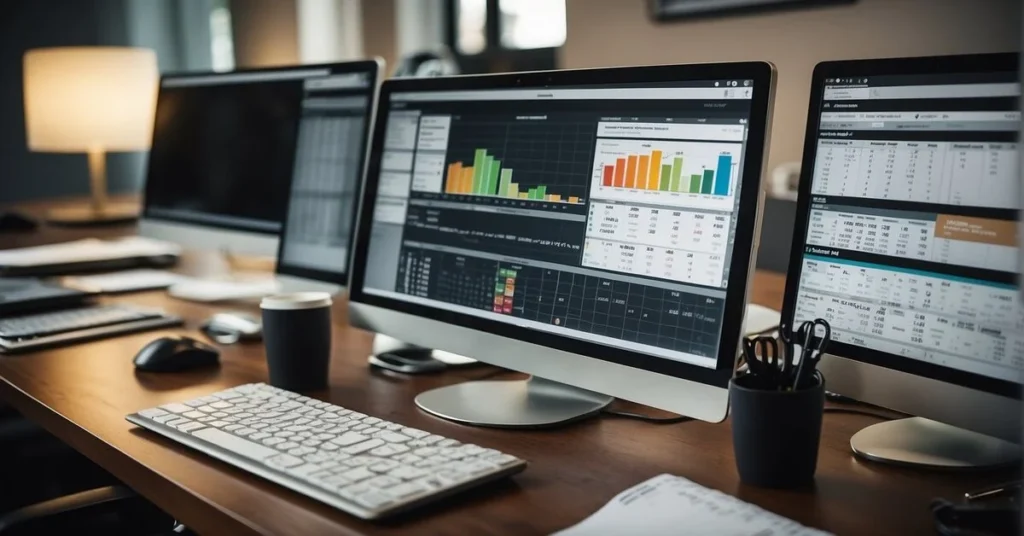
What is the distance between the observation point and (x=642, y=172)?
988 mm

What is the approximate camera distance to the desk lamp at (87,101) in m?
2.78

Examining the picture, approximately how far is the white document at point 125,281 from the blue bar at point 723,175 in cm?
128

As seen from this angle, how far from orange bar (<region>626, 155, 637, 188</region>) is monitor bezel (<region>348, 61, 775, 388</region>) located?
3.3 inches

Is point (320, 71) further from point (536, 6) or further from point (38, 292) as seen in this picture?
point (536, 6)

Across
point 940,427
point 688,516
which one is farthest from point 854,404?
point 688,516

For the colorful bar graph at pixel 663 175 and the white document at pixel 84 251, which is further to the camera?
the white document at pixel 84 251

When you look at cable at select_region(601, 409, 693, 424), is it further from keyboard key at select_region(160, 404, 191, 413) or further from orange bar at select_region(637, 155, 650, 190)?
keyboard key at select_region(160, 404, 191, 413)

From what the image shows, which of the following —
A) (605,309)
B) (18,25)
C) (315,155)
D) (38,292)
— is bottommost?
(38,292)

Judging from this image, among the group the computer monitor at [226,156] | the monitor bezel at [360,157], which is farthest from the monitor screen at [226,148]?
the monitor bezel at [360,157]

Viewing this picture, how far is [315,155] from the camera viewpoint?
1573mm

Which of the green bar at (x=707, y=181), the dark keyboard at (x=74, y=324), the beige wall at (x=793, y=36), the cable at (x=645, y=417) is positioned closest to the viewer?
the green bar at (x=707, y=181)

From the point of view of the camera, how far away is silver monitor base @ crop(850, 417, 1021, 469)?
0.86 metres

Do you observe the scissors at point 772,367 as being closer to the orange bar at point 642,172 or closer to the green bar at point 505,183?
the orange bar at point 642,172

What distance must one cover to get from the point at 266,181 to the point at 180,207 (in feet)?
1.21
